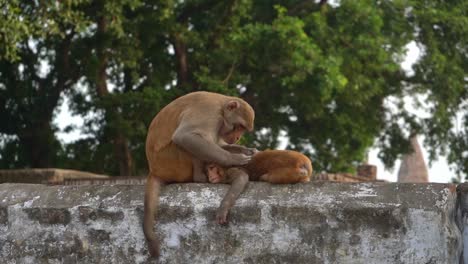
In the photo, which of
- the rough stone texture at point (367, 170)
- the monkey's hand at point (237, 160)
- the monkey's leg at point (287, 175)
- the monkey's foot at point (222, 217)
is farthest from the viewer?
the rough stone texture at point (367, 170)

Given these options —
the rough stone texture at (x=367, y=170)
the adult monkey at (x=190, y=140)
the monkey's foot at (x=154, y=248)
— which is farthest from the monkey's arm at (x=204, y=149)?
the rough stone texture at (x=367, y=170)

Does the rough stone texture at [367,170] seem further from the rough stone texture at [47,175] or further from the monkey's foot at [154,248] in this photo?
the monkey's foot at [154,248]

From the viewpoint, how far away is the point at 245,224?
4.49 m

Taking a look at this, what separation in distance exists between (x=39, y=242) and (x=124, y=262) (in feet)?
1.67

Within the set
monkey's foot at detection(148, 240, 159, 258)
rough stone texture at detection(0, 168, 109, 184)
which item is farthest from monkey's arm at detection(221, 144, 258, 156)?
rough stone texture at detection(0, 168, 109, 184)

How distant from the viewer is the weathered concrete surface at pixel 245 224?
4.22 metres

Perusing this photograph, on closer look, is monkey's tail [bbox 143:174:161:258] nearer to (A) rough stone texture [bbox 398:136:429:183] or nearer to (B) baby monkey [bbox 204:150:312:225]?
(B) baby monkey [bbox 204:150:312:225]

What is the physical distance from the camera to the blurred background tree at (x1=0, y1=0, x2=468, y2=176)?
16438 mm

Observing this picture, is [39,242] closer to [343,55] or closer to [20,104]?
[343,55]

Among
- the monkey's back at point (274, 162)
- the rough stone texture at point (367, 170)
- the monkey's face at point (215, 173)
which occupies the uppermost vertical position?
the rough stone texture at point (367, 170)

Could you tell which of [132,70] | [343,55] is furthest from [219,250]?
[132,70]

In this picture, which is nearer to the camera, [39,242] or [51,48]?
[39,242]

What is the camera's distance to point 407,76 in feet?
63.5

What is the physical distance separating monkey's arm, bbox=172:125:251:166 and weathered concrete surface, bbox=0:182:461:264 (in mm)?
232
